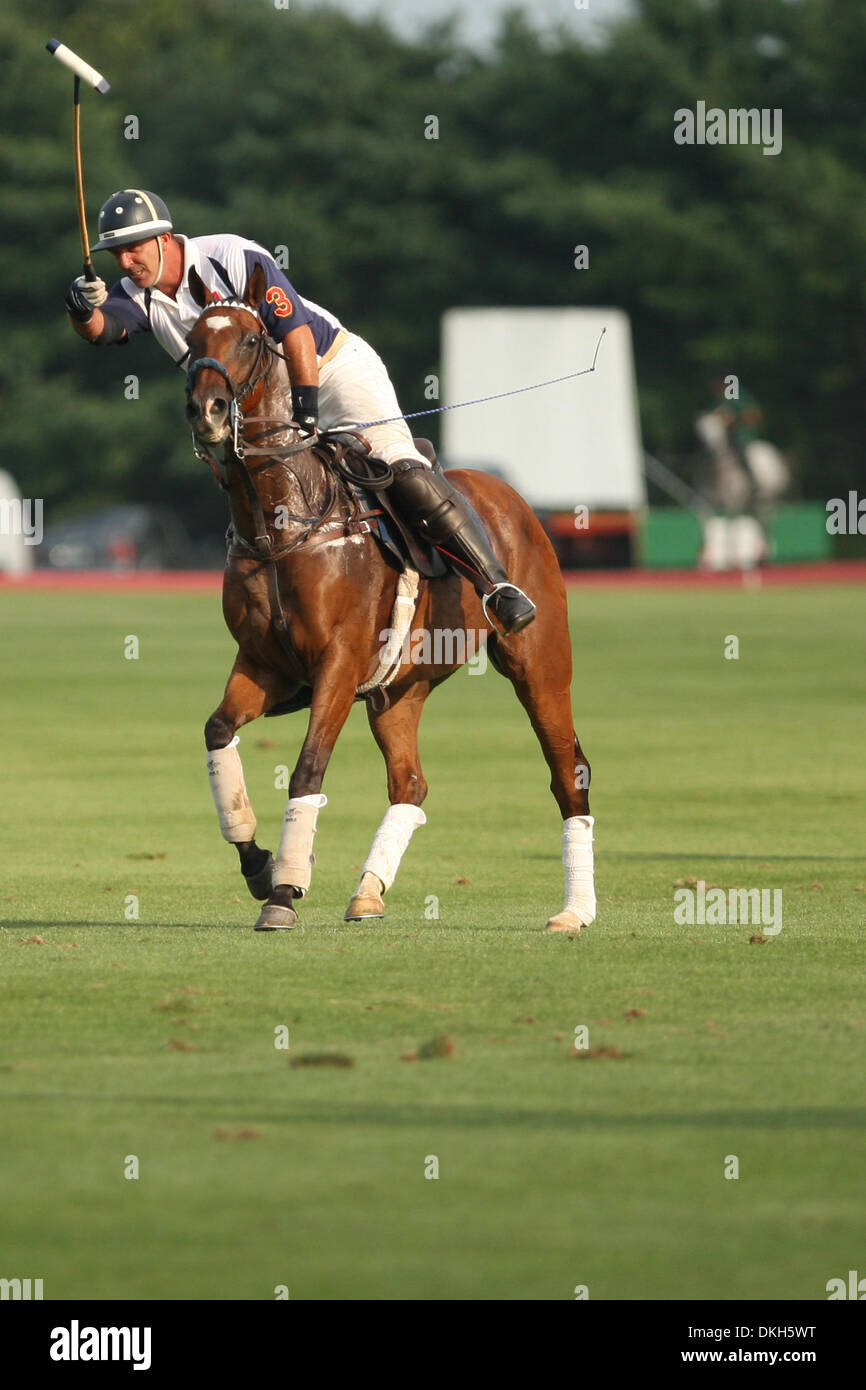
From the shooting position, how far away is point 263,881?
933cm

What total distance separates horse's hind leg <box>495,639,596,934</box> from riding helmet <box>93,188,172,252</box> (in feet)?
7.04

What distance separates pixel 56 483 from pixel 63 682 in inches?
1387

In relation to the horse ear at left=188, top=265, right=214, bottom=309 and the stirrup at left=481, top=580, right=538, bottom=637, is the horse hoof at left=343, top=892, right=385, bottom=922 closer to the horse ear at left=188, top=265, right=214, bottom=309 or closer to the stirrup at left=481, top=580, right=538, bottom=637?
the stirrup at left=481, top=580, right=538, bottom=637

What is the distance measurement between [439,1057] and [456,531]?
3.13 meters

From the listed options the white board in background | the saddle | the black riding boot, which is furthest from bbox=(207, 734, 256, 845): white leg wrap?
the white board in background

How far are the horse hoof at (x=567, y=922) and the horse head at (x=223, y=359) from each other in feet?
7.38

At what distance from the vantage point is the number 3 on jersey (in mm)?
9008

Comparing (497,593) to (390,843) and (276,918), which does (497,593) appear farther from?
(276,918)

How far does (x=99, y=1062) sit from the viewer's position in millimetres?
6746

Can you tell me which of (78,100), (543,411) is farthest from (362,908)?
(543,411)

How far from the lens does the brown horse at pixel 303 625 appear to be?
8.91 m

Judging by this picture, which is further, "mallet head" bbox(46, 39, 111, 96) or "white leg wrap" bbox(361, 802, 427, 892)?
"mallet head" bbox(46, 39, 111, 96)

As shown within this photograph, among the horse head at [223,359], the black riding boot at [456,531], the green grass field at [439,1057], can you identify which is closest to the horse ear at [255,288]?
the horse head at [223,359]
